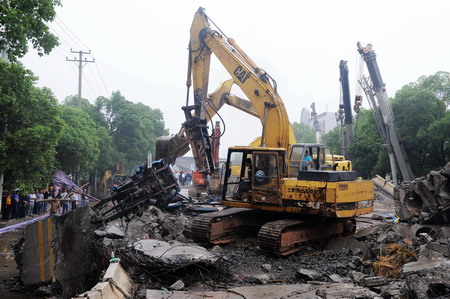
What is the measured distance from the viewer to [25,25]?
953 cm

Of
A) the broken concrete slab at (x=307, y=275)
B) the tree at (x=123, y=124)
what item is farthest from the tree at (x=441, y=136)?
the tree at (x=123, y=124)

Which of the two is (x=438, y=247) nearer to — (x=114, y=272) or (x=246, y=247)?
(x=246, y=247)

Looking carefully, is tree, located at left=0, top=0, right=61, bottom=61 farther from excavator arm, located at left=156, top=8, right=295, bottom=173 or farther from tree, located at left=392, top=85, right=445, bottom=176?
tree, located at left=392, top=85, right=445, bottom=176

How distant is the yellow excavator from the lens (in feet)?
27.3

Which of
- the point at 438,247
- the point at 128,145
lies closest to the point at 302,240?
the point at 438,247

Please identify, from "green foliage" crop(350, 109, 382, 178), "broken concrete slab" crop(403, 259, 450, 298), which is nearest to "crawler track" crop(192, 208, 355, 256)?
"broken concrete slab" crop(403, 259, 450, 298)

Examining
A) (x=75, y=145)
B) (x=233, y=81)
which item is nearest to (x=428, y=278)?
(x=233, y=81)

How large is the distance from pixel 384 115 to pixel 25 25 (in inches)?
807

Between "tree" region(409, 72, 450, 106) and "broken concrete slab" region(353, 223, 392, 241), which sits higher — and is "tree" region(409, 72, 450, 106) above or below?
above

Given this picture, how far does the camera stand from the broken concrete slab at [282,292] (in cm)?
567

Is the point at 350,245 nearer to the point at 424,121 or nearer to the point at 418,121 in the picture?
the point at 424,121

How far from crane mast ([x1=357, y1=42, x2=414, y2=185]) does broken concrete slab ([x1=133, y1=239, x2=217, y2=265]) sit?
65.5 ft

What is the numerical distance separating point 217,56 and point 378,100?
15042 mm

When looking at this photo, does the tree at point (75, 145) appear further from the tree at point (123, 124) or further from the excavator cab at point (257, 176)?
the excavator cab at point (257, 176)
